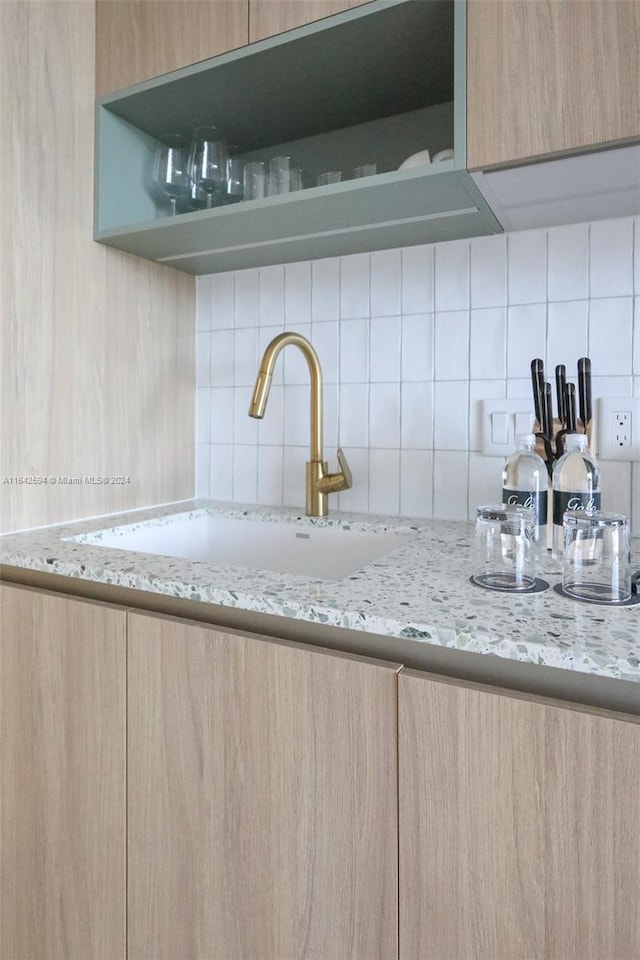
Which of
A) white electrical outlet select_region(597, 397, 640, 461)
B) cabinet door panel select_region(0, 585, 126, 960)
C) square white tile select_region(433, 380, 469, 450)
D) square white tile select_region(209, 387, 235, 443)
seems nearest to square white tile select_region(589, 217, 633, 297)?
white electrical outlet select_region(597, 397, 640, 461)

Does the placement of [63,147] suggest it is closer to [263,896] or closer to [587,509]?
[587,509]

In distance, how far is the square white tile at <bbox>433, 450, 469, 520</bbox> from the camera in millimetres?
1268

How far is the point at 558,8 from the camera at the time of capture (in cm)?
83

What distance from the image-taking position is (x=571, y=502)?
0.91 metres

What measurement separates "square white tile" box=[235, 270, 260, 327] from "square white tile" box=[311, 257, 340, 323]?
0.16 m

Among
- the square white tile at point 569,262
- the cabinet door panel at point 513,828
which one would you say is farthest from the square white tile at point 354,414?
the cabinet door panel at point 513,828

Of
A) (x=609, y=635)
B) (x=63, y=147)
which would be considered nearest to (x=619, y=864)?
(x=609, y=635)

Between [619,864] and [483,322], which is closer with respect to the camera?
[619,864]

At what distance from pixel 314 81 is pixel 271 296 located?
467 mm

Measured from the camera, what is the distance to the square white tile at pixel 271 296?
1.46 meters

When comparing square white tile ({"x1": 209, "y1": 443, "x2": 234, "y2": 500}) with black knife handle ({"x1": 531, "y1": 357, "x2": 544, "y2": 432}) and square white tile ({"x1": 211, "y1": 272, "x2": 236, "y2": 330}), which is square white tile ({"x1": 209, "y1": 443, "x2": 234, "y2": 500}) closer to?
square white tile ({"x1": 211, "y1": 272, "x2": 236, "y2": 330})

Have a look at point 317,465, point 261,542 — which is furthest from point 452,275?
point 261,542

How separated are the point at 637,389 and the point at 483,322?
327mm

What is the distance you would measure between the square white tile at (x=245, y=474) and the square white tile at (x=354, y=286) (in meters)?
0.42
